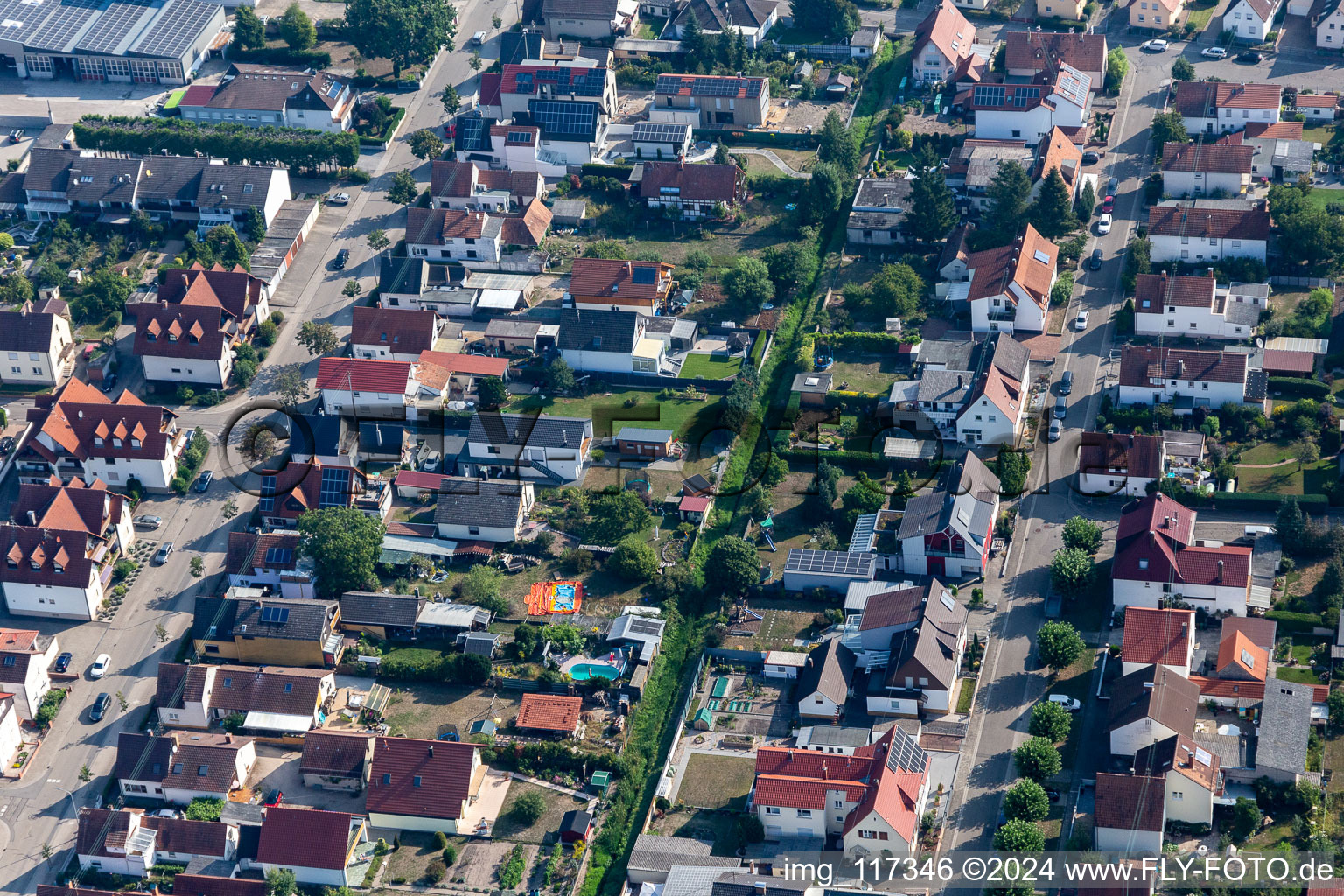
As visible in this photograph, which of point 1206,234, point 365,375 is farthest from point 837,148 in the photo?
point 365,375

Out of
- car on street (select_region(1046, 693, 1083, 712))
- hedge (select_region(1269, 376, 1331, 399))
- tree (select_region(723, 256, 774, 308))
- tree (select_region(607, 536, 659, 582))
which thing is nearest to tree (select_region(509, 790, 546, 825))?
tree (select_region(607, 536, 659, 582))

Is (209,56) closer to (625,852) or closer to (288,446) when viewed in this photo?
(288,446)

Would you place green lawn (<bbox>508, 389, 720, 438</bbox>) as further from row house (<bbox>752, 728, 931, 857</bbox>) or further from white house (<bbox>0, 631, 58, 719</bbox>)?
white house (<bbox>0, 631, 58, 719</bbox>)

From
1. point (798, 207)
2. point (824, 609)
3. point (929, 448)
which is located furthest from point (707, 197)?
point (824, 609)

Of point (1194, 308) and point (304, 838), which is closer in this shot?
point (304, 838)

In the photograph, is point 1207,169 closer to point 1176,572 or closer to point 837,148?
point 837,148

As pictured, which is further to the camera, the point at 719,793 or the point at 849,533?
the point at 849,533
